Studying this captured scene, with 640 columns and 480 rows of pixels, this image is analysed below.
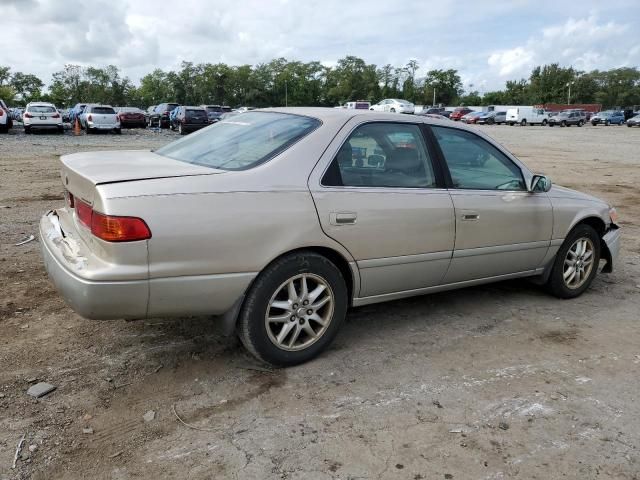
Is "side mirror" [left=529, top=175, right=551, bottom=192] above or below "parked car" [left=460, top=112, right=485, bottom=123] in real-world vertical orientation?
below

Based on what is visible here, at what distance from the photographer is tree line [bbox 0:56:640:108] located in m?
93.6

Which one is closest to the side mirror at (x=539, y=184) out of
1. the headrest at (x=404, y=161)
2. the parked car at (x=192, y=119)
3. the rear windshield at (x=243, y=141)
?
the headrest at (x=404, y=161)

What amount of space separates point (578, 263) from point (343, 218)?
2606mm

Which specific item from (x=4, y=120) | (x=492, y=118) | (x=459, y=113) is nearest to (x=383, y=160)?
(x=4, y=120)

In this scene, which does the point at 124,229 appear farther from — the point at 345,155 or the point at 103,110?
the point at 103,110

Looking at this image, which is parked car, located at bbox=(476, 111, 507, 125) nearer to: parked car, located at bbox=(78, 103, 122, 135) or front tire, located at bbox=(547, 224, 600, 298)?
parked car, located at bbox=(78, 103, 122, 135)

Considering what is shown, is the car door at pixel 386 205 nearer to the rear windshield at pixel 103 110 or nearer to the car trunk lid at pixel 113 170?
the car trunk lid at pixel 113 170

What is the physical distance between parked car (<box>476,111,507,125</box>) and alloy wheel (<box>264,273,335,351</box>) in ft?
187

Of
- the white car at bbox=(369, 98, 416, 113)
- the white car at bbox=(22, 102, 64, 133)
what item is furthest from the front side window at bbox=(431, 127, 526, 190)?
the white car at bbox=(369, 98, 416, 113)

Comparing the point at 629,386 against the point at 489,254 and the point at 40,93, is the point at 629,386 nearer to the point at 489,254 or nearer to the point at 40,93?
the point at 489,254

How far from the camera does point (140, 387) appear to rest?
125 inches

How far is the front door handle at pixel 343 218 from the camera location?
11.0ft

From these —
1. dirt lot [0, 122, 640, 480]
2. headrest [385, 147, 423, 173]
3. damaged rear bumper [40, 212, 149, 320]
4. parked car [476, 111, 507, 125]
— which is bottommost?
dirt lot [0, 122, 640, 480]

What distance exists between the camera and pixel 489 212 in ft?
13.5
